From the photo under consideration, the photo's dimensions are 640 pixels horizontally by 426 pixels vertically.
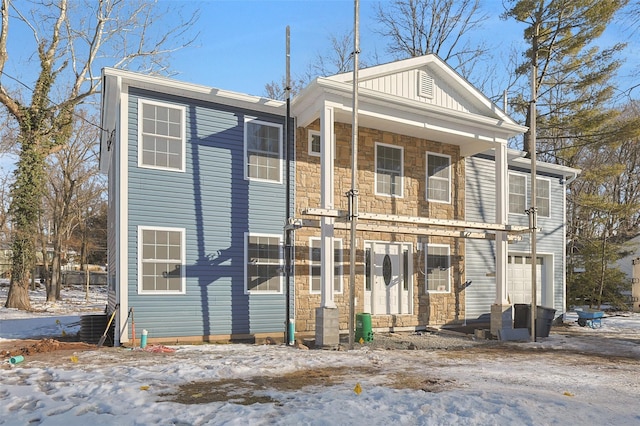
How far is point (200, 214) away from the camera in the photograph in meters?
10.7

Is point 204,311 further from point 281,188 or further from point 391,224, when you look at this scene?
point 391,224

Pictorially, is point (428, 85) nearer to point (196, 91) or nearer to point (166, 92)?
point (196, 91)

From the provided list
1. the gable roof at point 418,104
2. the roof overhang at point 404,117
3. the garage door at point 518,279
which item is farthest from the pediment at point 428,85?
the garage door at point 518,279

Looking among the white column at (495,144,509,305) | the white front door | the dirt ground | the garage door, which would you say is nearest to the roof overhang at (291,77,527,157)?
the white column at (495,144,509,305)

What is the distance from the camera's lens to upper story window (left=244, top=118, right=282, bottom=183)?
37.1ft

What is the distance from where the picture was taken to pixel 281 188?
11602 mm

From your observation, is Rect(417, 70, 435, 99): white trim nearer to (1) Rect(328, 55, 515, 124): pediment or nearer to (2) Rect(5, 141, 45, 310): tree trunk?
(1) Rect(328, 55, 515, 124): pediment

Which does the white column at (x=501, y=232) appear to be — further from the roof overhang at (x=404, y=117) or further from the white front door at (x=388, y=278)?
the white front door at (x=388, y=278)

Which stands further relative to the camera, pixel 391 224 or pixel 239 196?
pixel 391 224

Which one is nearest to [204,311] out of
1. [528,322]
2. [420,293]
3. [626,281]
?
[420,293]

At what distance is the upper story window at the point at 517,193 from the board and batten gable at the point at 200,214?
25.1 feet

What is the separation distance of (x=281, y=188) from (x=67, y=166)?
19362 millimetres

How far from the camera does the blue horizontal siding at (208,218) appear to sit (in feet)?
33.2

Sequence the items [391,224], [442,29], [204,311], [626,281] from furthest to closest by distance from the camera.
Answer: [442,29] < [626,281] < [391,224] < [204,311]
